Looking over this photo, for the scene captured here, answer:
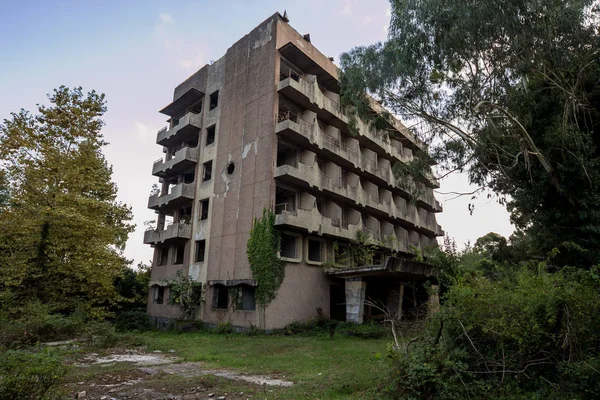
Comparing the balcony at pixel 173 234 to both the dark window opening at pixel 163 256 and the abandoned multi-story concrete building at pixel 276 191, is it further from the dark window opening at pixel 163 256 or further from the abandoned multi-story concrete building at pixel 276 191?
the dark window opening at pixel 163 256

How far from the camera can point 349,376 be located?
822 centimetres

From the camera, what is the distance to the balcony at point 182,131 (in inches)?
1038

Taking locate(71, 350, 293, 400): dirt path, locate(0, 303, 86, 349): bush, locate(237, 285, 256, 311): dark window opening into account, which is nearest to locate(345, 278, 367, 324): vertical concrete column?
locate(237, 285, 256, 311): dark window opening

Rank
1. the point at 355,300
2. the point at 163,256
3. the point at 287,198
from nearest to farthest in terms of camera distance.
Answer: the point at 355,300
the point at 287,198
the point at 163,256

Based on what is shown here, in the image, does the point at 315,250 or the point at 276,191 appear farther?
the point at 315,250

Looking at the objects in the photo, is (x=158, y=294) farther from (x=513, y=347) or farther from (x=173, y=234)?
(x=513, y=347)

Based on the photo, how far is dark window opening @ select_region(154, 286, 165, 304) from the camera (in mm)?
26297

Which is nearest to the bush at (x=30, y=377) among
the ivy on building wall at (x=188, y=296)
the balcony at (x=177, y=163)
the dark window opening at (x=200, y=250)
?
the ivy on building wall at (x=188, y=296)

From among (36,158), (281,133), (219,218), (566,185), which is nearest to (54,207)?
(36,158)

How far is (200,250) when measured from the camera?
2411 centimetres

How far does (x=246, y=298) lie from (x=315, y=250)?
515 cm

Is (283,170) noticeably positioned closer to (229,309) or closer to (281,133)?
(281,133)

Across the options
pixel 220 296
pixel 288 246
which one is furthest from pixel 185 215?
pixel 288 246

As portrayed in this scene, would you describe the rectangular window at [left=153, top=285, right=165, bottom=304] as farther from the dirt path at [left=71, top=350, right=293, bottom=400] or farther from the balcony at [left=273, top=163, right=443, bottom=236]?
the dirt path at [left=71, top=350, right=293, bottom=400]
